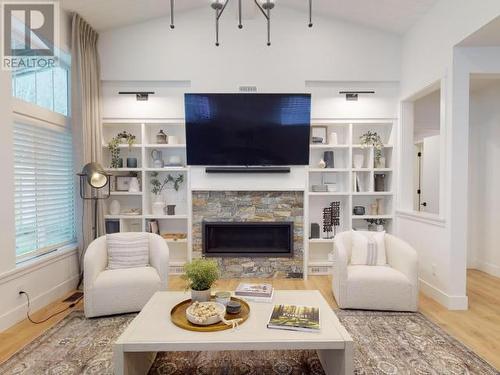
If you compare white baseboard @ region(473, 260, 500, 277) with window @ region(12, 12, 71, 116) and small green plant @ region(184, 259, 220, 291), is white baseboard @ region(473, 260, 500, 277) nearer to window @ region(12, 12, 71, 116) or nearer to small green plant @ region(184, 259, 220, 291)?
small green plant @ region(184, 259, 220, 291)

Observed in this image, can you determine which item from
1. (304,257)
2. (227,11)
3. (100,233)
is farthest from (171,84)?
(304,257)

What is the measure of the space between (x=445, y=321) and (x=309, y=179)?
239cm

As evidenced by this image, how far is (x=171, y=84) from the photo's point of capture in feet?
14.3

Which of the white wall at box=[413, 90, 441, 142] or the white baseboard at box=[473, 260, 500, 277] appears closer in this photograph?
the white baseboard at box=[473, 260, 500, 277]

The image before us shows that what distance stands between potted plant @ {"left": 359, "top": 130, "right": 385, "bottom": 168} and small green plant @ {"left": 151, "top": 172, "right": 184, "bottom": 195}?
107 inches

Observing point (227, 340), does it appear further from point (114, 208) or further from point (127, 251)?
point (114, 208)

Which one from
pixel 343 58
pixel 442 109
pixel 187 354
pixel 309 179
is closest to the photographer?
pixel 187 354

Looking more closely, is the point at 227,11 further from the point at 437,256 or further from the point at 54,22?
the point at 437,256

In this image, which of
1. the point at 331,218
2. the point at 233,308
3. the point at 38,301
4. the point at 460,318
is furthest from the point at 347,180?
the point at 38,301

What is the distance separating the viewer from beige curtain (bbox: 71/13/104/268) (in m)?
3.76

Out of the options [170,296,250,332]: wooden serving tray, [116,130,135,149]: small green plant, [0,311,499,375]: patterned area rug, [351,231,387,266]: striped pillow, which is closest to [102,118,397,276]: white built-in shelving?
[116,130,135,149]: small green plant

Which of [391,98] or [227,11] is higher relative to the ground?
[227,11]

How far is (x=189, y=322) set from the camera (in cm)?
192

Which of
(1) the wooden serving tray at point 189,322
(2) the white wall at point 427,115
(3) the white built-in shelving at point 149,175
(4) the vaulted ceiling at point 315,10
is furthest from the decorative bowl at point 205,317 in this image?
(2) the white wall at point 427,115
